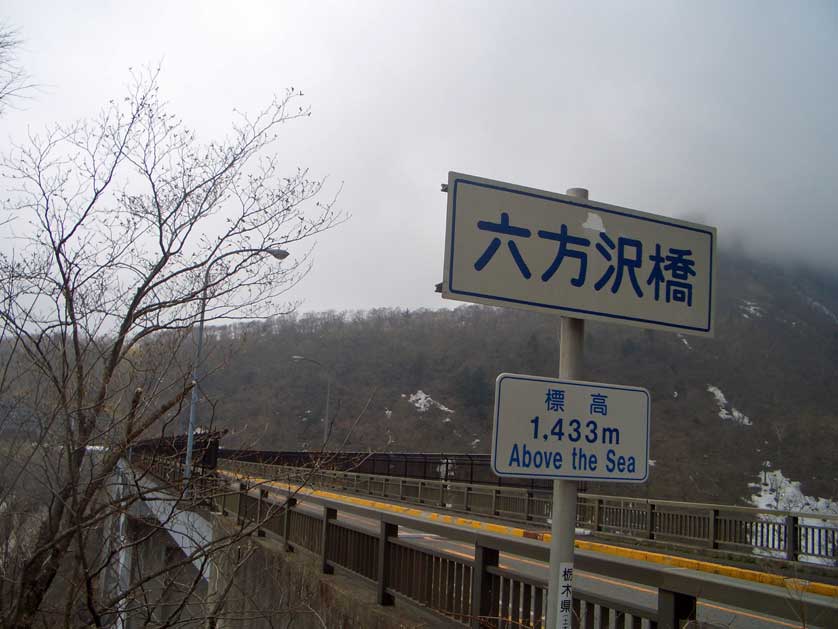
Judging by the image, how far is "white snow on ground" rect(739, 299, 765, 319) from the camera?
320 ft

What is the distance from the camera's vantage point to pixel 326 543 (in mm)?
8055

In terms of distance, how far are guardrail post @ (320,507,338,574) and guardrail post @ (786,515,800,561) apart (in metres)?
9.44

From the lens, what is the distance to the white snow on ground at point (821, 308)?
104100mm

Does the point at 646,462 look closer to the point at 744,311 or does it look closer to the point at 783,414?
the point at 783,414

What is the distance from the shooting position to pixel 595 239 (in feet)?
9.68

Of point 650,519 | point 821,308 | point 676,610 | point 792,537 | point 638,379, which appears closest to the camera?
point 676,610

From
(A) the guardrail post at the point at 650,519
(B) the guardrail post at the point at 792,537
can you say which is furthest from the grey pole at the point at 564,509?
(A) the guardrail post at the point at 650,519

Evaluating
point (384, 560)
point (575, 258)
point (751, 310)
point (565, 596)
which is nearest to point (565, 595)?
point (565, 596)

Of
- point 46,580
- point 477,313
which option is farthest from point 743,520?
point 477,313

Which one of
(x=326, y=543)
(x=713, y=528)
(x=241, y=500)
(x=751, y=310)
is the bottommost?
(x=713, y=528)

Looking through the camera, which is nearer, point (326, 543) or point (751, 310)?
point (326, 543)

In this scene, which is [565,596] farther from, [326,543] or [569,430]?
[326,543]

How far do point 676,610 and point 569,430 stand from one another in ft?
4.05

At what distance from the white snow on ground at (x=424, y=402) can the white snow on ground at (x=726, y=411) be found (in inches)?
1129
